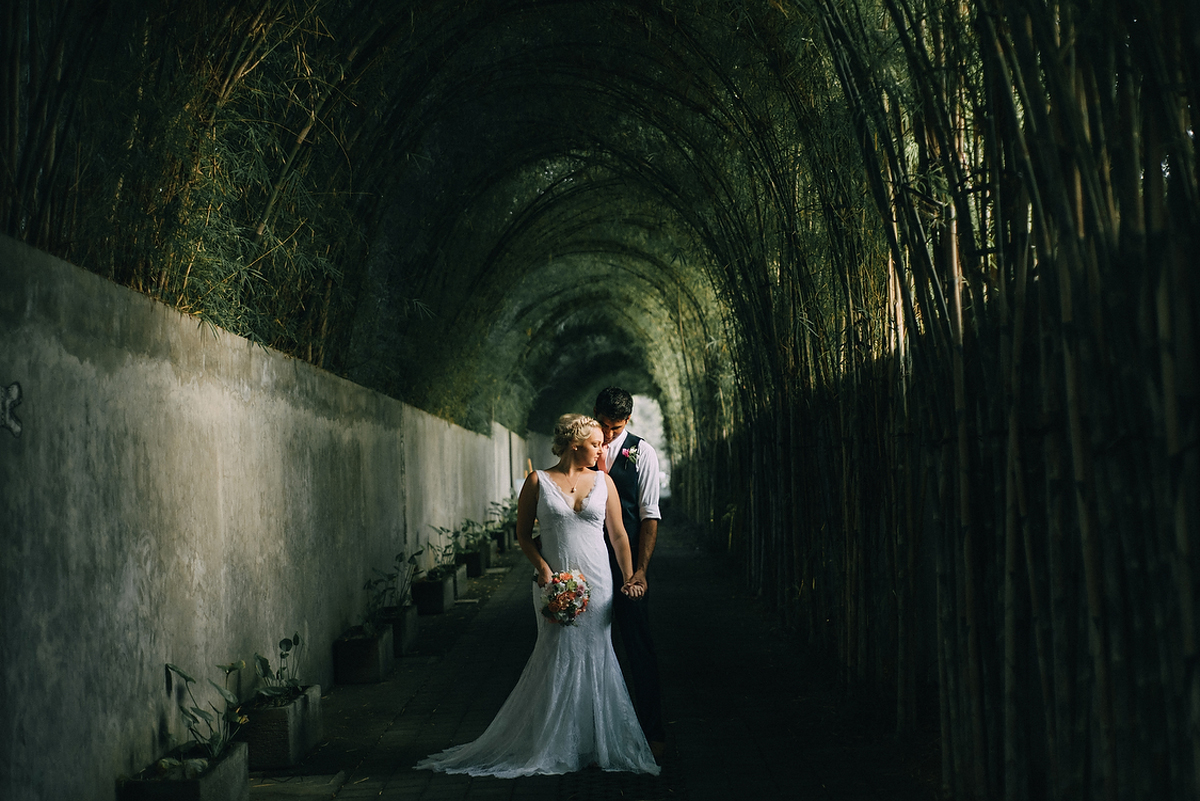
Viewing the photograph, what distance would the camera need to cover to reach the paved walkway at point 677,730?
11.1 ft

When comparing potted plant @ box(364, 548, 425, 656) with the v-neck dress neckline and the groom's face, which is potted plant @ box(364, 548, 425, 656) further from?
the v-neck dress neckline

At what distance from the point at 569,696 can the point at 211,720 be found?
3.81 feet

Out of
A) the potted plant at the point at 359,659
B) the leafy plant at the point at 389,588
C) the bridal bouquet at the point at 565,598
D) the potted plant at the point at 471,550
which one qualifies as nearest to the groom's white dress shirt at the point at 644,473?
the bridal bouquet at the point at 565,598

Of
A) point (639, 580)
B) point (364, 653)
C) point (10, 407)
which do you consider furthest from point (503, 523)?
point (10, 407)

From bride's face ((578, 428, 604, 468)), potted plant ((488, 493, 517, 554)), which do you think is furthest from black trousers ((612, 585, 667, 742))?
potted plant ((488, 493, 517, 554))

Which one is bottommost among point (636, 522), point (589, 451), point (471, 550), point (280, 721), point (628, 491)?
point (280, 721)

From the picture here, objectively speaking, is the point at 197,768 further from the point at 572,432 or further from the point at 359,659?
the point at 359,659

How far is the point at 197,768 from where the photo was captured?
2.84 metres

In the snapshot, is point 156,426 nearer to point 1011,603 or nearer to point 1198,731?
point 1011,603

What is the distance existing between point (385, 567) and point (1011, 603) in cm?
498

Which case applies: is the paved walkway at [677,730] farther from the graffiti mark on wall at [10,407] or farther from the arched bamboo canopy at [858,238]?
the graffiti mark on wall at [10,407]

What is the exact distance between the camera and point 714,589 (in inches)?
354

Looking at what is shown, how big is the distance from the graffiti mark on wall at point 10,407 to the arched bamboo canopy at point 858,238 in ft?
1.95

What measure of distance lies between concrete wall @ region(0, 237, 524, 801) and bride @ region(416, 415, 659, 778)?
0.97 metres
